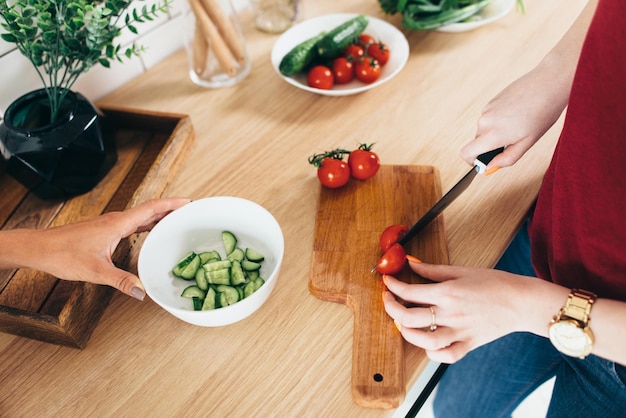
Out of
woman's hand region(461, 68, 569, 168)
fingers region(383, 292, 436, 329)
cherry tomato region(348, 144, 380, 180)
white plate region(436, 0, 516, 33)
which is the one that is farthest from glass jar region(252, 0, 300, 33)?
fingers region(383, 292, 436, 329)

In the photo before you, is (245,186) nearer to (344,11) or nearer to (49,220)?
(49,220)

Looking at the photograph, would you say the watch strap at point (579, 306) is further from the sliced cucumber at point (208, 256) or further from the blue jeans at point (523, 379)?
the sliced cucumber at point (208, 256)

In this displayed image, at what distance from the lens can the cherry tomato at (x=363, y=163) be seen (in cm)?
90

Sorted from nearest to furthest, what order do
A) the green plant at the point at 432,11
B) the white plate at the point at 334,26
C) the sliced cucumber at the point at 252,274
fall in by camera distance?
the sliced cucumber at the point at 252,274 → the white plate at the point at 334,26 → the green plant at the point at 432,11

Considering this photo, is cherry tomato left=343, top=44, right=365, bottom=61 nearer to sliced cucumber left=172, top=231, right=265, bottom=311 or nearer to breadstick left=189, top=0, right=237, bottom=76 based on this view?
breadstick left=189, top=0, right=237, bottom=76

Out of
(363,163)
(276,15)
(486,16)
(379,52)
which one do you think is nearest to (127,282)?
(363,163)

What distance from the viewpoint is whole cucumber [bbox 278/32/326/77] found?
115 cm

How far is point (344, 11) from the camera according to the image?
142 cm

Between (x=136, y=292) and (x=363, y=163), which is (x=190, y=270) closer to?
(x=136, y=292)

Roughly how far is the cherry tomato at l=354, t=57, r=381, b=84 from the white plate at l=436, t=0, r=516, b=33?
27cm

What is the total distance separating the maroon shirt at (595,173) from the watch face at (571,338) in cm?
10

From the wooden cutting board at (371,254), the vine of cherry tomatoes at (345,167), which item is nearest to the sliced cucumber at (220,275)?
the wooden cutting board at (371,254)

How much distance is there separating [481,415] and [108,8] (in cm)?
115

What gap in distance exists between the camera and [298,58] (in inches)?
45.3
